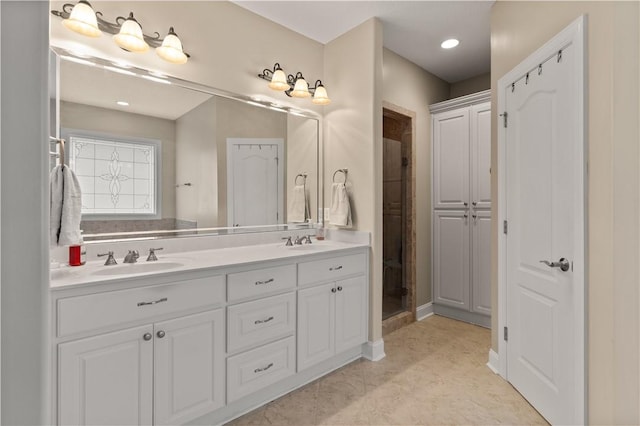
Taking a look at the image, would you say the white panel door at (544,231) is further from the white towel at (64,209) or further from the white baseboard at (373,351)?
the white towel at (64,209)

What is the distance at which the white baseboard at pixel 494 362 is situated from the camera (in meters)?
2.35

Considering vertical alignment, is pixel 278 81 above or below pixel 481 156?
above

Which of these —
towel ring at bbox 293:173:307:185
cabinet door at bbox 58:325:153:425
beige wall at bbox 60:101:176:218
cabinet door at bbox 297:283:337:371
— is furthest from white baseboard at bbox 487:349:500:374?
beige wall at bbox 60:101:176:218

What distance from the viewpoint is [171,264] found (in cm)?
185

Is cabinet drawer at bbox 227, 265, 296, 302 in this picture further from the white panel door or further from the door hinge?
the door hinge

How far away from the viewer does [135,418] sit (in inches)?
57.3

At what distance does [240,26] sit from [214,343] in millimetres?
2281

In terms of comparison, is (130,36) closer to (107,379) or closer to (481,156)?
(107,379)

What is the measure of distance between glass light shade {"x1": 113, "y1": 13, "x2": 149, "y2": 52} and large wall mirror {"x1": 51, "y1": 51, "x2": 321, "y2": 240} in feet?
0.50

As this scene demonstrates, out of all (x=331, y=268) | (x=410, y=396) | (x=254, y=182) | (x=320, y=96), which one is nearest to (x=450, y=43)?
(x=320, y=96)

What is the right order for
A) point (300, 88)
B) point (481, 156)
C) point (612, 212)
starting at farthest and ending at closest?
1. point (481, 156)
2. point (300, 88)
3. point (612, 212)

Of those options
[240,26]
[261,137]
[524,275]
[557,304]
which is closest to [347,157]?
[261,137]

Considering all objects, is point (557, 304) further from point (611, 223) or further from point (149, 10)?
point (149, 10)

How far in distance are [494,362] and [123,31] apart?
332 cm
